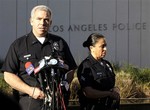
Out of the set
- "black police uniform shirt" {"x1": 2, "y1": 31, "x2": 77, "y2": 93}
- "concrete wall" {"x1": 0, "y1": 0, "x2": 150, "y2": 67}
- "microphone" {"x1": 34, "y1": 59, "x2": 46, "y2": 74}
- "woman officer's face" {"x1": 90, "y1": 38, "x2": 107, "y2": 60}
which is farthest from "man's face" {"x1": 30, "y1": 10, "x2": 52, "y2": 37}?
"concrete wall" {"x1": 0, "y1": 0, "x2": 150, "y2": 67}

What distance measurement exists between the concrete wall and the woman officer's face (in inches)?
347

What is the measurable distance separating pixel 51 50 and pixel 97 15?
9.63 metres

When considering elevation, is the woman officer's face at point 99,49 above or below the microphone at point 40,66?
above

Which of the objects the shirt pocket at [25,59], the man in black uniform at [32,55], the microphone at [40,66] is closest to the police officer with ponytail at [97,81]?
the man in black uniform at [32,55]

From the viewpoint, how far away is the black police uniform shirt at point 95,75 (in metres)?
3.76

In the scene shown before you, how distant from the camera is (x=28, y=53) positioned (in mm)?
Result: 3326

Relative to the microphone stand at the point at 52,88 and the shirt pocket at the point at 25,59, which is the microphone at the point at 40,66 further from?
the shirt pocket at the point at 25,59

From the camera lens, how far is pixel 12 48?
3.35 metres

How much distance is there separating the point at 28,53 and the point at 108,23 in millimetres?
9609

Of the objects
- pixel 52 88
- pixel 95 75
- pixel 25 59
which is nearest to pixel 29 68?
pixel 25 59

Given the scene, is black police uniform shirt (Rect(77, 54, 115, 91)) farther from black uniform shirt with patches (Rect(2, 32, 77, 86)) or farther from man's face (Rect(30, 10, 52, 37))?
man's face (Rect(30, 10, 52, 37))

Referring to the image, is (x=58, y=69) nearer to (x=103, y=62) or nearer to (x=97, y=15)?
(x=103, y=62)

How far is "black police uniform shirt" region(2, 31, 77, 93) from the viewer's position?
329 centimetres

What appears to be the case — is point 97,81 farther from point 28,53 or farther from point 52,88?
point 52,88
